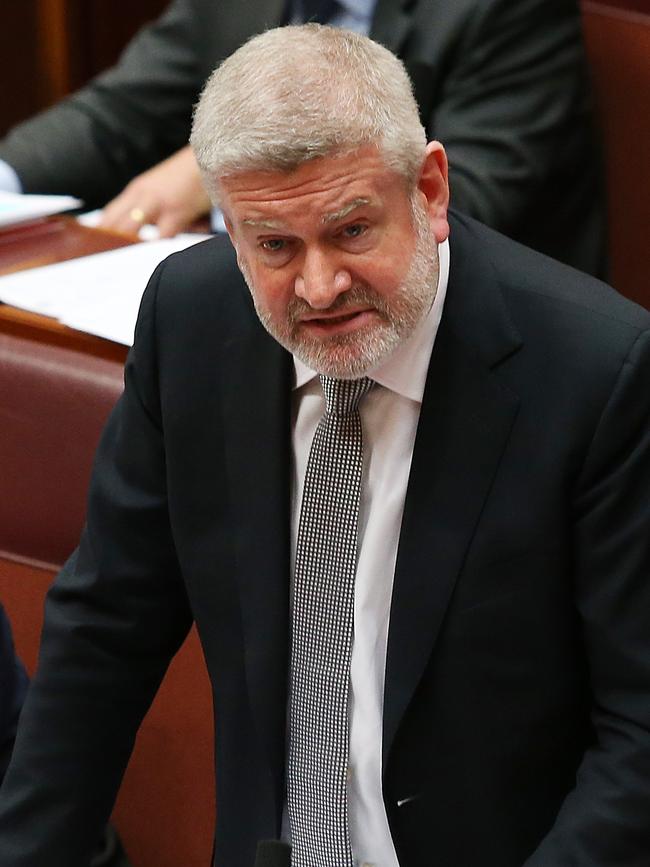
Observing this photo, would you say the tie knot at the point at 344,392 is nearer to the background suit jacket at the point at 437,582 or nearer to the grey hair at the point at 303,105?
the background suit jacket at the point at 437,582

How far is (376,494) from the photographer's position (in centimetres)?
98

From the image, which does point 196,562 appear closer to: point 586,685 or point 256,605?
point 256,605

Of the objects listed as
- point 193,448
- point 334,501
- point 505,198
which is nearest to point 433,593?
point 334,501

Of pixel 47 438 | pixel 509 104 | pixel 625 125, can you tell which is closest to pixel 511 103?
pixel 509 104

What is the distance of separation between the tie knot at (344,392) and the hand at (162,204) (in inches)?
31.2

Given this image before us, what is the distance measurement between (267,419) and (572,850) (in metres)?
0.33

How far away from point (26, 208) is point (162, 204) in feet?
0.60

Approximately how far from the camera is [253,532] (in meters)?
1.00

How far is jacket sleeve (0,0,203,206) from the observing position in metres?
1.98

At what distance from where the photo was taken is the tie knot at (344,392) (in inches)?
37.5

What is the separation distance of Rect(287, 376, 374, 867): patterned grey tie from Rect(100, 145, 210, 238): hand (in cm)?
79

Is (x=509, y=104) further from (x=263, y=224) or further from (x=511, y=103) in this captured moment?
(x=263, y=224)

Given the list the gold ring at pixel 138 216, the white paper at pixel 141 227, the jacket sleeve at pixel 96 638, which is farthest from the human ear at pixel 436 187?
the gold ring at pixel 138 216

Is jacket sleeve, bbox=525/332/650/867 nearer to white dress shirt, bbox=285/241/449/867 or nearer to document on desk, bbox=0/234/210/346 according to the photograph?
white dress shirt, bbox=285/241/449/867
